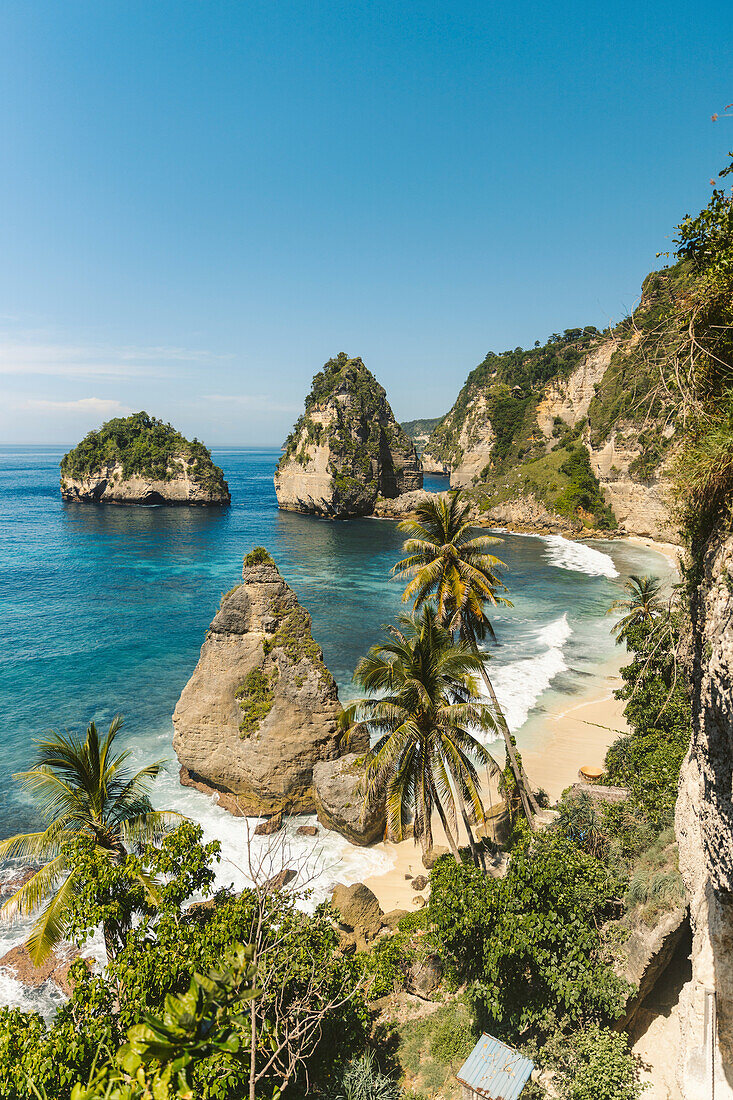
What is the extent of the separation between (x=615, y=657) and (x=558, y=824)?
2737cm

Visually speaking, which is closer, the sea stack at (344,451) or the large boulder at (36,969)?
the large boulder at (36,969)

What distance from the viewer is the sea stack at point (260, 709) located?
22891 millimetres

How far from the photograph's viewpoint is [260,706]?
77.2ft

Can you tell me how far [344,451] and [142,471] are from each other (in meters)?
49.5

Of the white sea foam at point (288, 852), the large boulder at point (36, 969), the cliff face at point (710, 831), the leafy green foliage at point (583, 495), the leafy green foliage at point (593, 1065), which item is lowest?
the large boulder at point (36, 969)

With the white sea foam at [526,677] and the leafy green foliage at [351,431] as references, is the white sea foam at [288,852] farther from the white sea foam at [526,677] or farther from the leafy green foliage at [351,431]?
the leafy green foliage at [351,431]

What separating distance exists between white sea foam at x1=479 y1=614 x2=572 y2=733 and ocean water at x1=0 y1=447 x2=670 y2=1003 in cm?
15

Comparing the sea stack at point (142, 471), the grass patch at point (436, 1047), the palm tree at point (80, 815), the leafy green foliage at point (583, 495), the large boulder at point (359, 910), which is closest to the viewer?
the grass patch at point (436, 1047)

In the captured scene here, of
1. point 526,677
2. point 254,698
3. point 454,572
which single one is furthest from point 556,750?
point 254,698

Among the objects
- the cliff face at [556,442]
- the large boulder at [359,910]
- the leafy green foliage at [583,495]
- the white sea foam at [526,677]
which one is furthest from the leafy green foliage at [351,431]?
the large boulder at [359,910]

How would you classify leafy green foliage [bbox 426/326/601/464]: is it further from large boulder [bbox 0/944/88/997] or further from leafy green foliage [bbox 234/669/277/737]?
large boulder [bbox 0/944/88/997]

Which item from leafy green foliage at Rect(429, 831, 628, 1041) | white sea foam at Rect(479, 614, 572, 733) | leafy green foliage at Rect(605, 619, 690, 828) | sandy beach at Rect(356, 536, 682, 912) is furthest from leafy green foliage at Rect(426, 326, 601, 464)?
leafy green foliage at Rect(429, 831, 628, 1041)

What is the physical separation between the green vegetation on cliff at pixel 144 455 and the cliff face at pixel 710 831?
410ft

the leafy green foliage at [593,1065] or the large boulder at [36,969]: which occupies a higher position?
the leafy green foliage at [593,1065]
